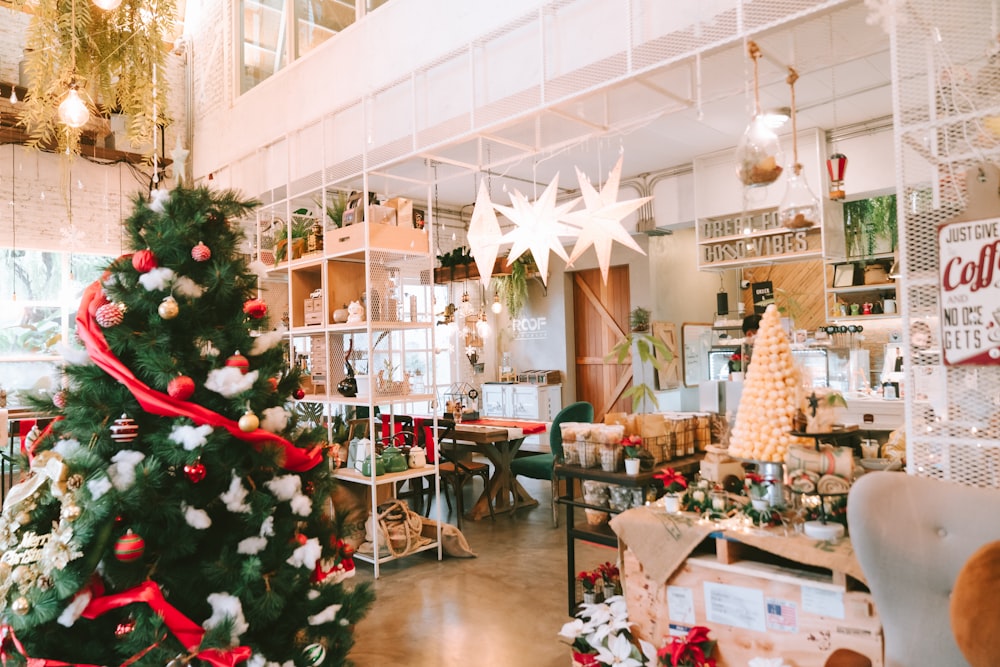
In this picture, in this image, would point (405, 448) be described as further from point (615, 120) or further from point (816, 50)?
point (816, 50)

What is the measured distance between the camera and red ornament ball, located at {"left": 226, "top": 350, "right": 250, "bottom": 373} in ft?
7.07

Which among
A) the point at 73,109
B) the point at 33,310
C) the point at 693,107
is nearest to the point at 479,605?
the point at 693,107

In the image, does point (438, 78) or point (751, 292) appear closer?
point (438, 78)

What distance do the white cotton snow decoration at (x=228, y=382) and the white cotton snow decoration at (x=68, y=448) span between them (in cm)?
40

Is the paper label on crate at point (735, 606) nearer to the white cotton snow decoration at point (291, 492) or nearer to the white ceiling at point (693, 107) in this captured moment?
the white cotton snow decoration at point (291, 492)

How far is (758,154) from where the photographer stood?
2703 mm

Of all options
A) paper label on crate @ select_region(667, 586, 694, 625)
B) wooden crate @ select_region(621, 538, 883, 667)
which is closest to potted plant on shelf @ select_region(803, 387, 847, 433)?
wooden crate @ select_region(621, 538, 883, 667)

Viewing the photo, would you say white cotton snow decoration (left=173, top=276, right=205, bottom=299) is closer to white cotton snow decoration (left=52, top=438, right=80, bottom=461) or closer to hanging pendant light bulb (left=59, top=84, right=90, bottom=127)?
white cotton snow decoration (left=52, top=438, right=80, bottom=461)

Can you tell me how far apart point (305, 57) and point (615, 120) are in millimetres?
3554

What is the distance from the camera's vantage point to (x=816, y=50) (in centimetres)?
402

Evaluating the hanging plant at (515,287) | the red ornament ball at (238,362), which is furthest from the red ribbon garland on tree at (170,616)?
the hanging plant at (515,287)

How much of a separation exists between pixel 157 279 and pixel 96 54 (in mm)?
3073

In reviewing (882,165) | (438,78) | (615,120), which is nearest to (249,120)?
(438,78)

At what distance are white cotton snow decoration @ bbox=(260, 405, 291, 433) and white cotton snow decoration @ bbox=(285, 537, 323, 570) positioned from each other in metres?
0.40
